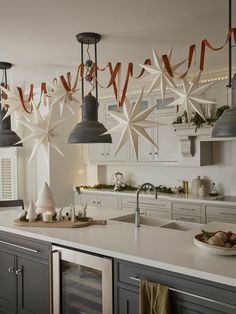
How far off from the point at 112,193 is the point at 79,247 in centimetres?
310

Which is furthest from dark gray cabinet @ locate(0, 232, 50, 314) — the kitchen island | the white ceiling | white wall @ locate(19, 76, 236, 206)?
white wall @ locate(19, 76, 236, 206)

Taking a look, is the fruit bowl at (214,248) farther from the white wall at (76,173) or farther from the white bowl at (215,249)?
the white wall at (76,173)

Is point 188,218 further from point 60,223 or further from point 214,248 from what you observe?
point 214,248

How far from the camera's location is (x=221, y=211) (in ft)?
14.6

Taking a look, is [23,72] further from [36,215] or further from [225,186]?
[225,186]

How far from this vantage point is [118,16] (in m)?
2.68

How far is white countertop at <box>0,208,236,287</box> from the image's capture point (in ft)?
6.22

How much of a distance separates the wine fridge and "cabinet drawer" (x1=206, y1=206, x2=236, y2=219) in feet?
8.17

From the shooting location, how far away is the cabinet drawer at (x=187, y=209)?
4.65 metres

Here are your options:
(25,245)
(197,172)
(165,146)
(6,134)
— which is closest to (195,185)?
(197,172)

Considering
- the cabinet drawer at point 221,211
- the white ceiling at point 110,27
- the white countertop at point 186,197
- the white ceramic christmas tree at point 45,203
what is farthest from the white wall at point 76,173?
the white ceramic christmas tree at point 45,203

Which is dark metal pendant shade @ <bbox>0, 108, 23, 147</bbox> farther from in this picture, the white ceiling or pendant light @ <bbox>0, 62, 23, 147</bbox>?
the white ceiling

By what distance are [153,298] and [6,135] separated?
241cm

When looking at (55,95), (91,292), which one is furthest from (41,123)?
(91,292)
